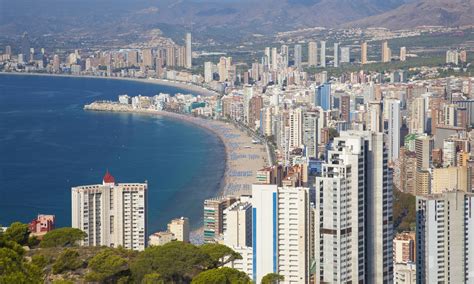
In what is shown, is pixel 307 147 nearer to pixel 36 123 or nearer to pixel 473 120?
pixel 473 120

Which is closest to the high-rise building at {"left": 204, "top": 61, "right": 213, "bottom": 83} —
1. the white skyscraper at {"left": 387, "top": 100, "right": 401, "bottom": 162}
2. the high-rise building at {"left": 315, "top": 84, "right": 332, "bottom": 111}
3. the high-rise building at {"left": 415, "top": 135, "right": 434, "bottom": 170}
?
the high-rise building at {"left": 315, "top": 84, "right": 332, "bottom": 111}

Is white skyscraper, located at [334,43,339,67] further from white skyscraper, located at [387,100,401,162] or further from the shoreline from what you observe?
white skyscraper, located at [387,100,401,162]

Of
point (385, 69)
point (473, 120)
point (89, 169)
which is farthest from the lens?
point (385, 69)

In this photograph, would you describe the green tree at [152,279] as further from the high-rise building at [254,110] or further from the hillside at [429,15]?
the hillside at [429,15]

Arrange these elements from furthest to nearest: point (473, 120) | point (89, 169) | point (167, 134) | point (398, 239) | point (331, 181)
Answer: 1. point (167, 134)
2. point (473, 120)
3. point (89, 169)
4. point (398, 239)
5. point (331, 181)

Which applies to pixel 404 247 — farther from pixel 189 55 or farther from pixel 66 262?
pixel 189 55

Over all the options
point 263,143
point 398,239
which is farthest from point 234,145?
point 398,239
